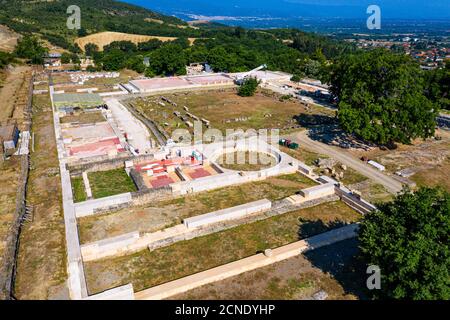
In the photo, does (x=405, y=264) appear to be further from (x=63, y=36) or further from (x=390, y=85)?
(x=63, y=36)

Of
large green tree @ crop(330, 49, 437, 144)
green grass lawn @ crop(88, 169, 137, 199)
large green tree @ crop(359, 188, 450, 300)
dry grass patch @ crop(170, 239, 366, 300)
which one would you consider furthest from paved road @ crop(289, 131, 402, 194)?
green grass lawn @ crop(88, 169, 137, 199)

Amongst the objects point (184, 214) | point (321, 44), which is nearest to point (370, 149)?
point (184, 214)

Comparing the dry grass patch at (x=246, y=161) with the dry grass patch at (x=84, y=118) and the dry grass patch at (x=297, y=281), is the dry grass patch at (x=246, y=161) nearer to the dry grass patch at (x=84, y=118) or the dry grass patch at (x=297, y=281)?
the dry grass patch at (x=297, y=281)

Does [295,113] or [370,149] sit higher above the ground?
[295,113]

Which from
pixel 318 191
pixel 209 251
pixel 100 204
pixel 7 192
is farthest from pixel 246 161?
pixel 7 192

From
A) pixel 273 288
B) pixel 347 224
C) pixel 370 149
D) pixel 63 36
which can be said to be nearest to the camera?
pixel 273 288

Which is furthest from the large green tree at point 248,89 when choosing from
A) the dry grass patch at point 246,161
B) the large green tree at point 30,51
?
the large green tree at point 30,51

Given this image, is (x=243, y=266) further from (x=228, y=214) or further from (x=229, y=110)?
(x=229, y=110)
